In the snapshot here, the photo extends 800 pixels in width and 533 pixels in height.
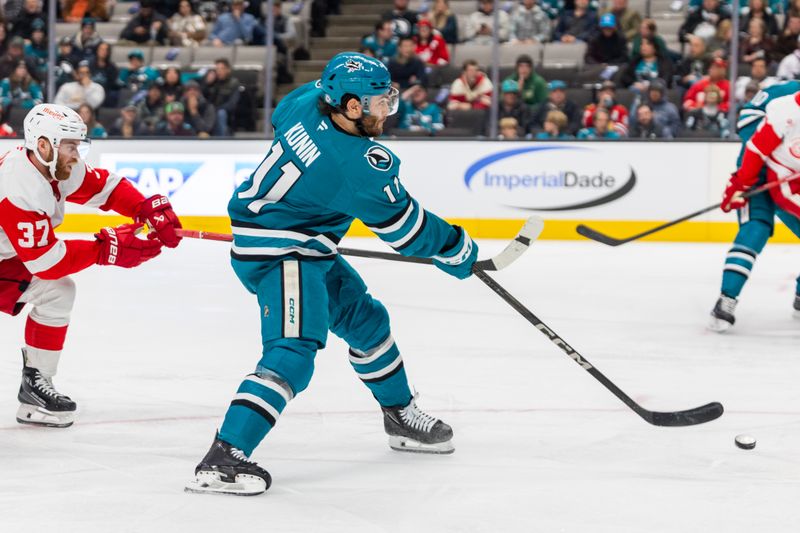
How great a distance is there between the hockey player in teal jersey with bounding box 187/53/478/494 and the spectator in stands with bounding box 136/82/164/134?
6043 mm

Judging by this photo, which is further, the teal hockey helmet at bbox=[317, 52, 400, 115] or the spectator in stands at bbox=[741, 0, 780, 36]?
the spectator in stands at bbox=[741, 0, 780, 36]

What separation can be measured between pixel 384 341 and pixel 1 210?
1126 millimetres

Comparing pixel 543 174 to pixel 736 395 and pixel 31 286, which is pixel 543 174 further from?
pixel 31 286

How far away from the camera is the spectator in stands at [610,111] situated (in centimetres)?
890

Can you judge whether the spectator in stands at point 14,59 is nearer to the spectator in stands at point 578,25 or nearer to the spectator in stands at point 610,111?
the spectator in stands at point 578,25

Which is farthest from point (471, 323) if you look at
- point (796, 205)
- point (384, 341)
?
point (384, 341)

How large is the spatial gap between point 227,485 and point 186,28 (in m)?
7.86

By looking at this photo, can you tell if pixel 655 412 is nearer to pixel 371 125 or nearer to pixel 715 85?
pixel 371 125

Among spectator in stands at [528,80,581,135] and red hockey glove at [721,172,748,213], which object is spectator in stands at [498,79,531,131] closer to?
spectator in stands at [528,80,581,135]

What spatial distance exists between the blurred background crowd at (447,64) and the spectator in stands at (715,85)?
0.04ft

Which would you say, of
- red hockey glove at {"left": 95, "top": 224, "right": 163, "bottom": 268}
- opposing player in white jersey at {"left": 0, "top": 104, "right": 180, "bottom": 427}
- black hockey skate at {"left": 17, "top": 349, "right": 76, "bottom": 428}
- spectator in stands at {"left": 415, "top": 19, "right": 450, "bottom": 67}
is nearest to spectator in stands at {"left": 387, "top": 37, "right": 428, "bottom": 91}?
spectator in stands at {"left": 415, "top": 19, "right": 450, "bottom": 67}

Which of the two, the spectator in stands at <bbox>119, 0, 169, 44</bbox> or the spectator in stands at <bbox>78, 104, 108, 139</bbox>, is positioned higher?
the spectator in stands at <bbox>119, 0, 169, 44</bbox>

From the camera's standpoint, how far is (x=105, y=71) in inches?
389

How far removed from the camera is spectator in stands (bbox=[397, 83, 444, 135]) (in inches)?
363
